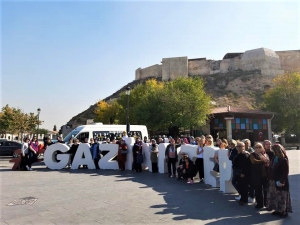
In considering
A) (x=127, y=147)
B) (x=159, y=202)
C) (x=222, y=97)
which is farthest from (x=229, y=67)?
(x=159, y=202)

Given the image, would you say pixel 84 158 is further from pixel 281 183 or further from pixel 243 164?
pixel 281 183

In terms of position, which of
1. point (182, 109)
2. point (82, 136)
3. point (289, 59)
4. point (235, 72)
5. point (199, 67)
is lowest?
point (82, 136)

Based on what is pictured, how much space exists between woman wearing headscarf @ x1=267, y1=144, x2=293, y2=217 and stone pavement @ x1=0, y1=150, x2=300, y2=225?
0.71 feet

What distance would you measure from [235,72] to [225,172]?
8542 cm

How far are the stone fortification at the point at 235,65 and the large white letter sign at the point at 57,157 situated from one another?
244 ft

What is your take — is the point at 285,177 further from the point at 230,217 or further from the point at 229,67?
the point at 229,67

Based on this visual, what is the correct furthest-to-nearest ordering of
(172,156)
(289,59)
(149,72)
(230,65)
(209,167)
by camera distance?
(149,72), (230,65), (289,59), (172,156), (209,167)

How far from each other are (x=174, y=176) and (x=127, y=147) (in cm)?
349

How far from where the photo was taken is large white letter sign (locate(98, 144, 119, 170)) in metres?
13.9

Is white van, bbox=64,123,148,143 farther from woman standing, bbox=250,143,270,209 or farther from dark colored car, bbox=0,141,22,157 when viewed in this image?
woman standing, bbox=250,143,270,209

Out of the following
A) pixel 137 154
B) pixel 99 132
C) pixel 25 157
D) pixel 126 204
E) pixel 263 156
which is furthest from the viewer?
pixel 99 132

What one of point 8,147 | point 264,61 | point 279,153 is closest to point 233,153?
point 279,153

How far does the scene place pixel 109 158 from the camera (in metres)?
14.0

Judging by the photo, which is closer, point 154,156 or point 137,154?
point 154,156
